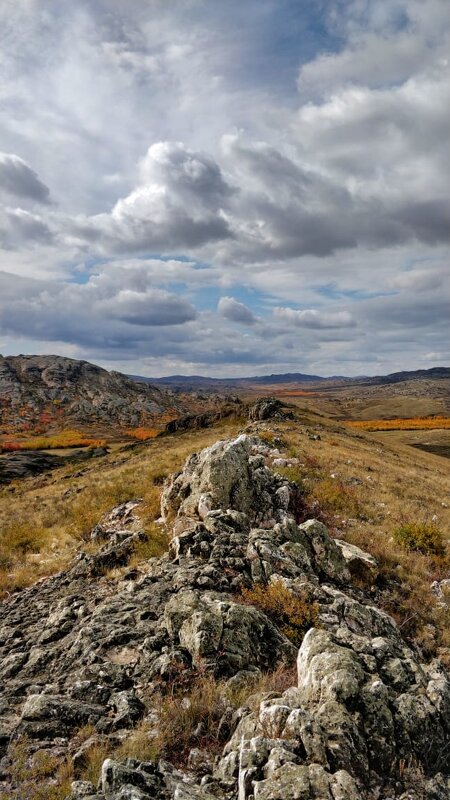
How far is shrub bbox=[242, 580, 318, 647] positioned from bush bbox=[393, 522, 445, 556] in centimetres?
910

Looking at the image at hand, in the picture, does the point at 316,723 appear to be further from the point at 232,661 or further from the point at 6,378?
the point at 6,378

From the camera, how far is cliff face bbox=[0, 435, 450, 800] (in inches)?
221

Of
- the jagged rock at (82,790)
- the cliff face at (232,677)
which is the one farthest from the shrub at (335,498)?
the jagged rock at (82,790)

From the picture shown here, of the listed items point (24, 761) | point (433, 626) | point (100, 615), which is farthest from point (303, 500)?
point (24, 761)

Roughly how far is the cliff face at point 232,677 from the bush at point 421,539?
429 cm

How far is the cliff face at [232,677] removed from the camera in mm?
5625

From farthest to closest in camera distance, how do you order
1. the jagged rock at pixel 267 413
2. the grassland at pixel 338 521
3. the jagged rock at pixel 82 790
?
the jagged rock at pixel 267 413, the grassland at pixel 338 521, the jagged rock at pixel 82 790

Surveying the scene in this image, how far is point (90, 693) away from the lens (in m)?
7.57

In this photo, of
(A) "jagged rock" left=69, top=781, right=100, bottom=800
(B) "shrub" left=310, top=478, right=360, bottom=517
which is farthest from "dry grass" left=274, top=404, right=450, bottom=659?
(A) "jagged rock" left=69, top=781, right=100, bottom=800

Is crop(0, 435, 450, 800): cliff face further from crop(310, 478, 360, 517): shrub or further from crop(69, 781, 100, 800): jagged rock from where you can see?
crop(310, 478, 360, 517): shrub

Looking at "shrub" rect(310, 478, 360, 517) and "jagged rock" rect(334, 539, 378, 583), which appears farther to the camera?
"shrub" rect(310, 478, 360, 517)

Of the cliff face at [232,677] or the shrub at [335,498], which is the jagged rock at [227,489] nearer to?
the shrub at [335,498]

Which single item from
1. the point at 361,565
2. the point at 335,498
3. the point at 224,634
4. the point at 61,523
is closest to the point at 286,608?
the point at 224,634

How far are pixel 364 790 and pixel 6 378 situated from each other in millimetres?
213047
